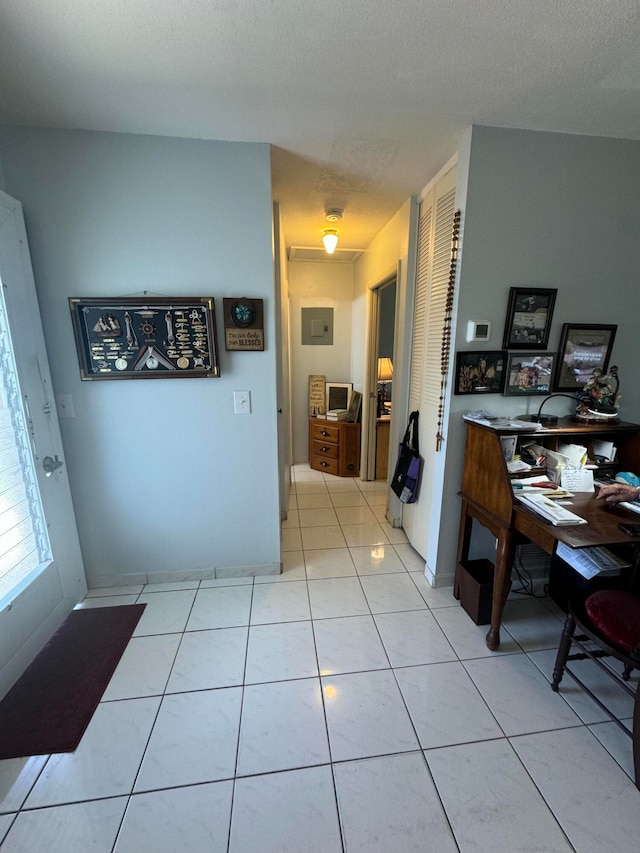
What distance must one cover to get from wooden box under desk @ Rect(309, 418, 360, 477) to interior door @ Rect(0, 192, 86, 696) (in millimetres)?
2665

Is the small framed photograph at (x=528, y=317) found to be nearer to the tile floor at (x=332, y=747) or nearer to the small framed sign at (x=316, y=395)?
the tile floor at (x=332, y=747)

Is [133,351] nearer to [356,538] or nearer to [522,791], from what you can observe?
[356,538]

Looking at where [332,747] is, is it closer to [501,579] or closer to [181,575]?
[501,579]

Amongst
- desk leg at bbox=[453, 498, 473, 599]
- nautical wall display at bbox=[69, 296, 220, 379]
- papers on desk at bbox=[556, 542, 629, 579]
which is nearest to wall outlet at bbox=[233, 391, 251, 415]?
nautical wall display at bbox=[69, 296, 220, 379]

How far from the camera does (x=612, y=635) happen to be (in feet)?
4.07

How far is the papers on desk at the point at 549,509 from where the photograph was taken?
1.35 meters

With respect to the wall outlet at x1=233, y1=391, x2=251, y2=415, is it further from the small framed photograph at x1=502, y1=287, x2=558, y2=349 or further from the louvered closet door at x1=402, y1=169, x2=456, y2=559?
the small framed photograph at x1=502, y1=287, x2=558, y2=349

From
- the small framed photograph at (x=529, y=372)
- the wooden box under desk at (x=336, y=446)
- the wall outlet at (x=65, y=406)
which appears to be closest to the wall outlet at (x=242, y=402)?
the wall outlet at (x=65, y=406)

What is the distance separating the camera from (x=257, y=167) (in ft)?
5.84

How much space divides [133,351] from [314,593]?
1736 mm

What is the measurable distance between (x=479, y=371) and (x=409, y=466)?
0.85 meters

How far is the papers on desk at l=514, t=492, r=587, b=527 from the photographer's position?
135 cm

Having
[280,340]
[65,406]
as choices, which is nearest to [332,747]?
[65,406]

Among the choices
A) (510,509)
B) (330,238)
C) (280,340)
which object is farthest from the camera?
(280,340)
